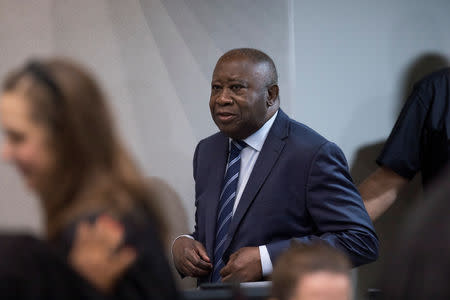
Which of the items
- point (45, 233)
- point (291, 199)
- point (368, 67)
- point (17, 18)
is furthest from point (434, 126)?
point (45, 233)

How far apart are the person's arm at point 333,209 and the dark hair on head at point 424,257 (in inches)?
51.1

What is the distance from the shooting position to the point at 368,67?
4078mm

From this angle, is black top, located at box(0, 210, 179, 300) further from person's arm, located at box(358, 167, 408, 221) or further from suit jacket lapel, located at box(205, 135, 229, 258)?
person's arm, located at box(358, 167, 408, 221)

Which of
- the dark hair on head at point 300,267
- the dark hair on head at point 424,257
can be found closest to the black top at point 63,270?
the dark hair on head at point 300,267

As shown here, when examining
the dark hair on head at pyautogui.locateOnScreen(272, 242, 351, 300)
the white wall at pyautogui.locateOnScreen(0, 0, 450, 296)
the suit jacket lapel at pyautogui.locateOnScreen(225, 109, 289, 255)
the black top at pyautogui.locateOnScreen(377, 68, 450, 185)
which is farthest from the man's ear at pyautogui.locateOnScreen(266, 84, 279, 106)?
the dark hair on head at pyautogui.locateOnScreen(272, 242, 351, 300)

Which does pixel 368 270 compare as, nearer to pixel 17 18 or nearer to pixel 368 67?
pixel 368 67

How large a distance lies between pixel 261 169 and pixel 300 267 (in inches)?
51.6

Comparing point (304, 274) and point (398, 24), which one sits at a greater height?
point (398, 24)

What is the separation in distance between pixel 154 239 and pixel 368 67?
9.09 feet

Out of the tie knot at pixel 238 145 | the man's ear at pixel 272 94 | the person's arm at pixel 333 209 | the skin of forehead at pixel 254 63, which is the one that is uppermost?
the skin of forehead at pixel 254 63

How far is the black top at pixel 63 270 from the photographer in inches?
52.4

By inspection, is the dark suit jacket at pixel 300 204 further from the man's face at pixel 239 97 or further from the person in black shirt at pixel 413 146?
the person in black shirt at pixel 413 146

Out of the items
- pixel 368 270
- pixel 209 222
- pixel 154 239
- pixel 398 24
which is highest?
pixel 398 24

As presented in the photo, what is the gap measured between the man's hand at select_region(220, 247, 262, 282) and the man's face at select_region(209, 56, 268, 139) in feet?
1.62
